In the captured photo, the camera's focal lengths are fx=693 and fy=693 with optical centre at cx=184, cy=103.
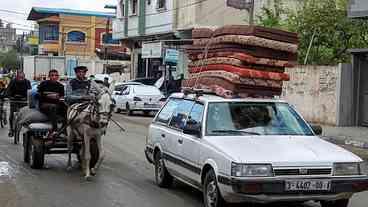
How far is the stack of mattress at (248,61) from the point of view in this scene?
9.53 metres

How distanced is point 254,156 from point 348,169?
1.11 m

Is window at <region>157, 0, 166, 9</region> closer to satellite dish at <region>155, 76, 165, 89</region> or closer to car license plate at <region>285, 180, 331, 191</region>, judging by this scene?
satellite dish at <region>155, 76, 165, 89</region>

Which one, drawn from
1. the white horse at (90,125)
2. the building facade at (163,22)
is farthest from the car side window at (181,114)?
the building facade at (163,22)

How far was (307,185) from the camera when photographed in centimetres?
770

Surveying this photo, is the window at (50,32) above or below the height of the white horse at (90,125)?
above

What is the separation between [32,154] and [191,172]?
452 centimetres

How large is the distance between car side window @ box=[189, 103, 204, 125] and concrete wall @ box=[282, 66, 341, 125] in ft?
49.9

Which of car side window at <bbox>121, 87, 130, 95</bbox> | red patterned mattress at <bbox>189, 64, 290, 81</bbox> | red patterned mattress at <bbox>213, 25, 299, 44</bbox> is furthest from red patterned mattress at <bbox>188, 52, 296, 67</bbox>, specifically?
car side window at <bbox>121, 87, 130, 95</bbox>

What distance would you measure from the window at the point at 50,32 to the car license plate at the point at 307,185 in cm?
7514

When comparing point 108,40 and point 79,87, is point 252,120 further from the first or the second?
point 108,40

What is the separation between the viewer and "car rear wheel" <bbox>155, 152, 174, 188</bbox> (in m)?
10.6

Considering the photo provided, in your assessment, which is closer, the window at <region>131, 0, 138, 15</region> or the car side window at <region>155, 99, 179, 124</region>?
the car side window at <region>155, 99, 179, 124</region>

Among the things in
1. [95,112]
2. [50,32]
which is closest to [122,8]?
[50,32]

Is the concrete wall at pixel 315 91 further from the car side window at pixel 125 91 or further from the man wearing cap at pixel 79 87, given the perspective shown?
the man wearing cap at pixel 79 87
